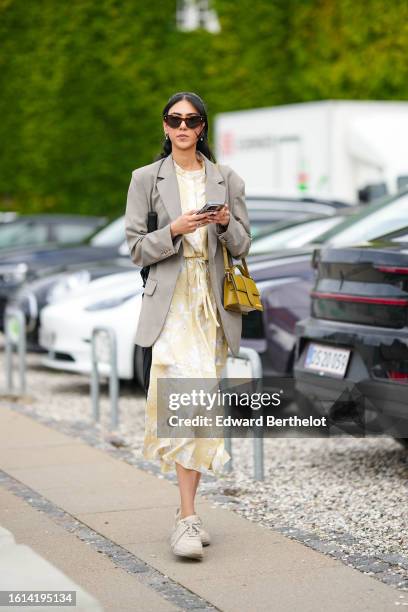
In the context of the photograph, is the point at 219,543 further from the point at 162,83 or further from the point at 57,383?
the point at 162,83

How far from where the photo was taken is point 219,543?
520 cm

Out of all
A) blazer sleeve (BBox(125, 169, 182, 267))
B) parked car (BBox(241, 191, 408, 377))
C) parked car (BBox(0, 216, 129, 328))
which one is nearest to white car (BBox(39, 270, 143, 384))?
parked car (BBox(241, 191, 408, 377))

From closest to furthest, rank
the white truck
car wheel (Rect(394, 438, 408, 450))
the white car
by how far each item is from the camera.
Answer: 1. car wheel (Rect(394, 438, 408, 450))
2. the white car
3. the white truck

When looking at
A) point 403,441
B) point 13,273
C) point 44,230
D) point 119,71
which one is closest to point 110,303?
point 403,441

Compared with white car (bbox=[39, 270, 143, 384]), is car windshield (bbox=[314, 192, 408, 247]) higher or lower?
higher

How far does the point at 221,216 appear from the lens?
4844mm

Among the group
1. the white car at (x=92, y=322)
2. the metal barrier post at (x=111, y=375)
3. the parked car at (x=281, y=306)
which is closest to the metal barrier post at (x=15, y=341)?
the white car at (x=92, y=322)

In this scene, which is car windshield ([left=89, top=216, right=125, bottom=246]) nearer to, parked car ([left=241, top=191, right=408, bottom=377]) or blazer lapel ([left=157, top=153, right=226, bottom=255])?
parked car ([left=241, top=191, right=408, bottom=377])

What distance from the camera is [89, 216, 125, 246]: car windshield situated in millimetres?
12562

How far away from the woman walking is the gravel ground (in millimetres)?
651

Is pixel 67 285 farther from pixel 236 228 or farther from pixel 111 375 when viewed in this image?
pixel 236 228

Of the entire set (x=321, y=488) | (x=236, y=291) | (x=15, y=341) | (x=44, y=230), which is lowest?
(x=321, y=488)

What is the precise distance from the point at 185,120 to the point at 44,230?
10.9 meters

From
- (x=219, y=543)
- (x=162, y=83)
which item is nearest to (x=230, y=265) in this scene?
(x=219, y=543)
